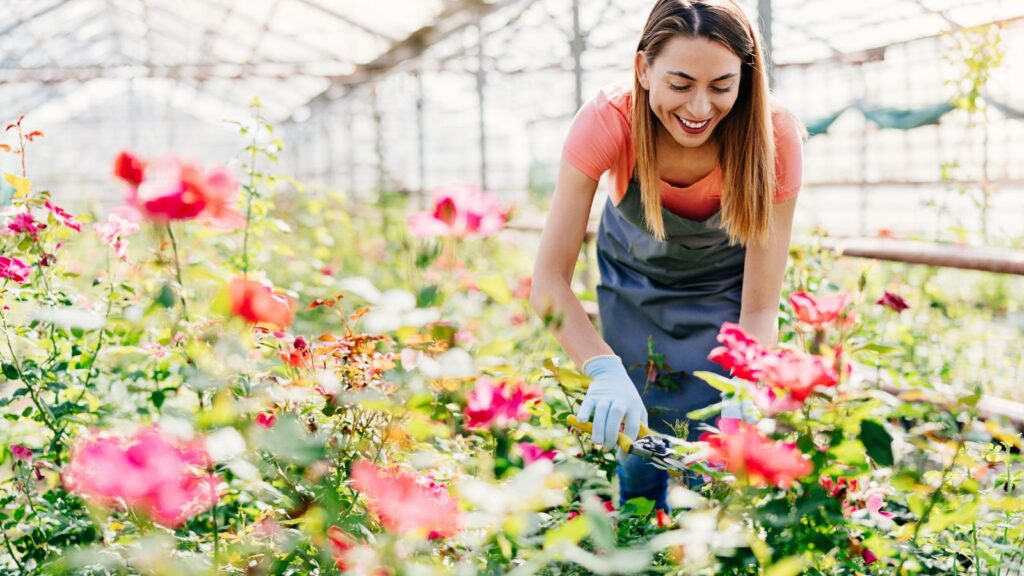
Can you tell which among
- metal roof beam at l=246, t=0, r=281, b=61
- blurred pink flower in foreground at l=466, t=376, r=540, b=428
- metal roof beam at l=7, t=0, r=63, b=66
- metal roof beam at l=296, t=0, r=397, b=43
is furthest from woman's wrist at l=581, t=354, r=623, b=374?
metal roof beam at l=7, t=0, r=63, b=66

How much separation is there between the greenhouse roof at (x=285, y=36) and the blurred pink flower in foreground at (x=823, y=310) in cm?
128

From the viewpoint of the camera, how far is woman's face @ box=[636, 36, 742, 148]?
130 cm

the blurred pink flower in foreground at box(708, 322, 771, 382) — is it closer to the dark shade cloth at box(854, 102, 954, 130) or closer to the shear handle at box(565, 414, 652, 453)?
the shear handle at box(565, 414, 652, 453)

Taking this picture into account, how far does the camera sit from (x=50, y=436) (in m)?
1.30

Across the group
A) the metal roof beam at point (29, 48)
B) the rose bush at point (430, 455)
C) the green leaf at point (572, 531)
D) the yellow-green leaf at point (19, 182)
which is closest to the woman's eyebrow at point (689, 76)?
the rose bush at point (430, 455)

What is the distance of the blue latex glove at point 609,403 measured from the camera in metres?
1.13

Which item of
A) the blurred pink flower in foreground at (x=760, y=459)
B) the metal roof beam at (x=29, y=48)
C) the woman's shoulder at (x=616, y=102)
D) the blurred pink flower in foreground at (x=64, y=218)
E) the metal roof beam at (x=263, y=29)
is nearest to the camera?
the blurred pink flower in foreground at (x=760, y=459)

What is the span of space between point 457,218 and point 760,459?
35 cm

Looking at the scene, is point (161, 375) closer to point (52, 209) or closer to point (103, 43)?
point (52, 209)

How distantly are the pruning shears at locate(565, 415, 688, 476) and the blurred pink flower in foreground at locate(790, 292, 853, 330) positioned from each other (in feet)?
0.57

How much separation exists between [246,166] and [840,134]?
6588 millimetres

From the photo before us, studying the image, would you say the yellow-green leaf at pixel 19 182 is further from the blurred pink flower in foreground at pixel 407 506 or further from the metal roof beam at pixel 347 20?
the metal roof beam at pixel 347 20

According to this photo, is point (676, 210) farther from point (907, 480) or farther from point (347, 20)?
point (347, 20)

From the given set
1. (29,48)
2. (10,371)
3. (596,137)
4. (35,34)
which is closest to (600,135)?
(596,137)
